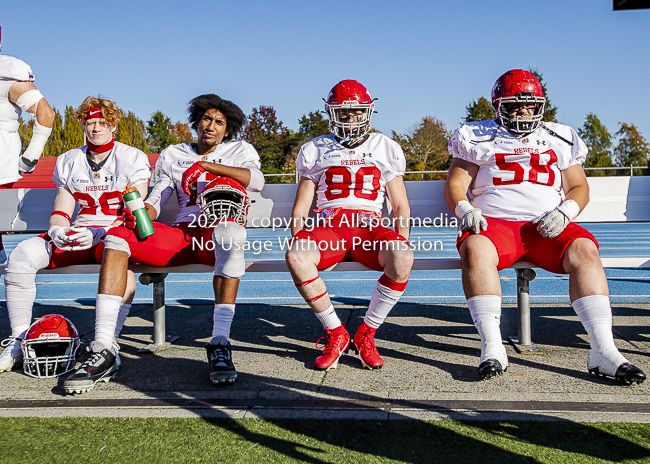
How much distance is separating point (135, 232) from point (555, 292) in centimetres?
425

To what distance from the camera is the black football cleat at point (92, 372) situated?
8.05ft

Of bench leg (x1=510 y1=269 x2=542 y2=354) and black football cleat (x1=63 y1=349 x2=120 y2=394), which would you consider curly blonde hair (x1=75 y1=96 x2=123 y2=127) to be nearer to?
black football cleat (x1=63 y1=349 x2=120 y2=394)

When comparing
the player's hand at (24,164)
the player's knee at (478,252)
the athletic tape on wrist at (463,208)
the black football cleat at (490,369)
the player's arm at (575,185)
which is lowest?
the black football cleat at (490,369)

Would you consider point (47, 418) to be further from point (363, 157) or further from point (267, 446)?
point (363, 157)

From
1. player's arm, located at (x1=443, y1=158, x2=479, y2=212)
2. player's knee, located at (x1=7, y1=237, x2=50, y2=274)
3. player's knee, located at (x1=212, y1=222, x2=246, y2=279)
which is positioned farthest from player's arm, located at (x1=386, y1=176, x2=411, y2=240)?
Result: player's knee, located at (x1=7, y1=237, x2=50, y2=274)

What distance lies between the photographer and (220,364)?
2.60 meters

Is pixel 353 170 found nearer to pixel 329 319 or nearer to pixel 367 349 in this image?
pixel 329 319

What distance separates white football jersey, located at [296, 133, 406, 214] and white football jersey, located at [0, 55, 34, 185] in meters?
1.83

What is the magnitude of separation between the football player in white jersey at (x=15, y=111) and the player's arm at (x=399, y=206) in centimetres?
218

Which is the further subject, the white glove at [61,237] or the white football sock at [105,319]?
the white glove at [61,237]

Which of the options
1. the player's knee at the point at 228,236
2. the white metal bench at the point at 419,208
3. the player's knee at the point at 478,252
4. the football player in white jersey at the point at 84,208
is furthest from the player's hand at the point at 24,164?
the player's knee at the point at 478,252

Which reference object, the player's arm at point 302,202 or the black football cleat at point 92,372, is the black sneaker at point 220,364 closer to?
the black football cleat at point 92,372

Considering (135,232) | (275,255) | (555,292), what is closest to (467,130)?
(135,232)

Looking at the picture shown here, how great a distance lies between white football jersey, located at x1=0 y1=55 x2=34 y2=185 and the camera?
327 centimetres
